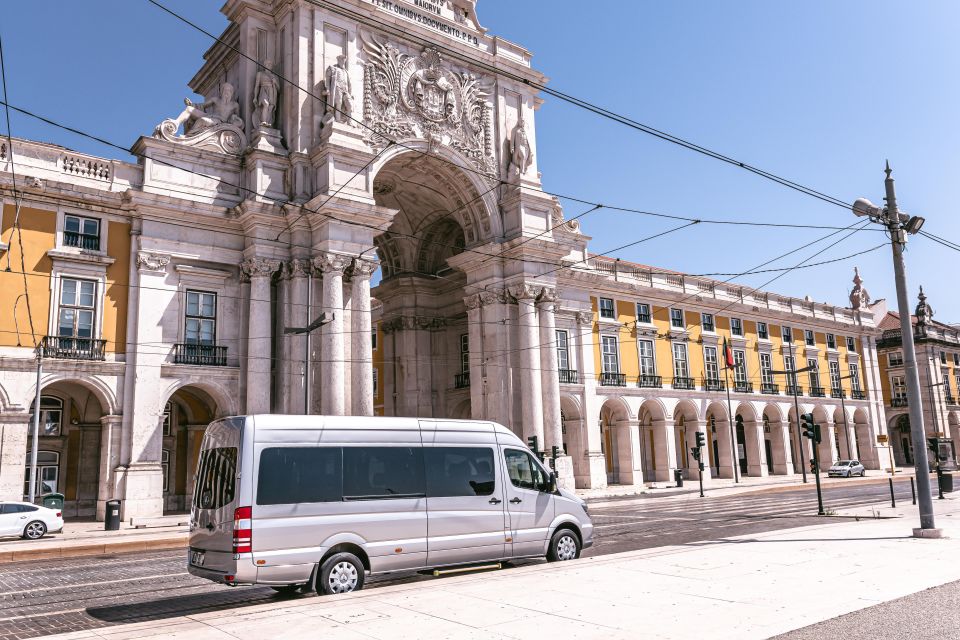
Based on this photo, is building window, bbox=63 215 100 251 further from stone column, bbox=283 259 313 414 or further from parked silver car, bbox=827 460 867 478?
parked silver car, bbox=827 460 867 478

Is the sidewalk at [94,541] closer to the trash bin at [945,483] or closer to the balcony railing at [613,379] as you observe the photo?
the balcony railing at [613,379]

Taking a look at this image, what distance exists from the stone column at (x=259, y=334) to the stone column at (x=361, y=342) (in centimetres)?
307

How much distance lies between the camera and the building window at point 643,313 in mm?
45500

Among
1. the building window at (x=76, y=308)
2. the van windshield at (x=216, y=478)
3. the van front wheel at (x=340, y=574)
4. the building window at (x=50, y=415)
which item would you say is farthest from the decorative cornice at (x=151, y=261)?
the van front wheel at (x=340, y=574)

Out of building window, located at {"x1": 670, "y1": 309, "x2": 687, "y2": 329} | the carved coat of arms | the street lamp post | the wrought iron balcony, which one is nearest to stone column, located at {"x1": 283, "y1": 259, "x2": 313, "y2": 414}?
the wrought iron balcony

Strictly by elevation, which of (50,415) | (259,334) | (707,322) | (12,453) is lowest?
(12,453)

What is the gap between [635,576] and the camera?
35.2 feet

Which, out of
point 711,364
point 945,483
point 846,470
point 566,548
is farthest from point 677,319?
point 566,548

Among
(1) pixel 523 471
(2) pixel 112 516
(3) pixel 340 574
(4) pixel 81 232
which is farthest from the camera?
(4) pixel 81 232

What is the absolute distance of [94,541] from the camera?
65.0 feet

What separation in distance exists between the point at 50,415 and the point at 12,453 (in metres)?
4.78

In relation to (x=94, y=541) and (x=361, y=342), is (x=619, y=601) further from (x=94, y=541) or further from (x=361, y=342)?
(x=361, y=342)

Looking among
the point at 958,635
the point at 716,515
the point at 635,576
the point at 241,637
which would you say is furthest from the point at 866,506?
the point at 241,637

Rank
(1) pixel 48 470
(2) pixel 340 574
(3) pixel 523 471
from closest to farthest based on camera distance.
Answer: (2) pixel 340 574, (3) pixel 523 471, (1) pixel 48 470
